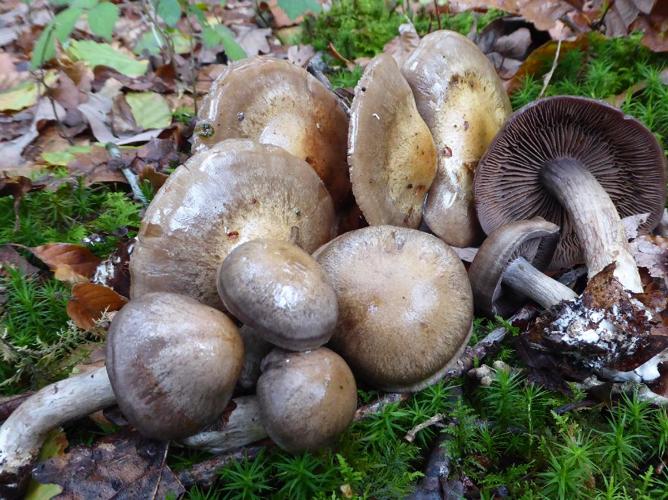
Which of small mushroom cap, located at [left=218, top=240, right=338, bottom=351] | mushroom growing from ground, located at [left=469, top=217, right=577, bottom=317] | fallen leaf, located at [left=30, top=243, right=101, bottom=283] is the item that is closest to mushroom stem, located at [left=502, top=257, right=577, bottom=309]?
mushroom growing from ground, located at [left=469, top=217, right=577, bottom=317]

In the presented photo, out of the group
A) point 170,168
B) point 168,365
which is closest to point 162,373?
point 168,365

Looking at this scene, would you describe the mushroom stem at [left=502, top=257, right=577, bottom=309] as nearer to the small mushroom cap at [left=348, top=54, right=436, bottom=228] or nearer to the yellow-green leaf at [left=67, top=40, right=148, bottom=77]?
the small mushroom cap at [left=348, top=54, right=436, bottom=228]

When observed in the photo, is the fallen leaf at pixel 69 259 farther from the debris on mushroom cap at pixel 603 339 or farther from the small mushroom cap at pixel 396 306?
the debris on mushroom cap at pixel 603 339

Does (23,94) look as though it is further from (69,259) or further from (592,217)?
(592,217)

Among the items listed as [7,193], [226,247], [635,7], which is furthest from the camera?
[635,7]

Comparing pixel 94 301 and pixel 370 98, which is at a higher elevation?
pixel 370 98

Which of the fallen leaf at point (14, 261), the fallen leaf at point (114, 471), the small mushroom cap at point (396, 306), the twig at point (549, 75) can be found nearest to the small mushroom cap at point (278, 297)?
the small mushroom cap at point (396, 306)

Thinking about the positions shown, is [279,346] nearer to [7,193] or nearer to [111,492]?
[111,492]

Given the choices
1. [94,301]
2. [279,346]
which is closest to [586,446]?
[279,346]
